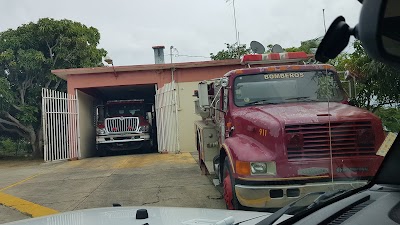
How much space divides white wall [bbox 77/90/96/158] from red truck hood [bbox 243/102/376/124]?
A: 12.3 m

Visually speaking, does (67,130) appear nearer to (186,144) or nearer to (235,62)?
(186,144)

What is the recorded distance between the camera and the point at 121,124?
17.8 meters

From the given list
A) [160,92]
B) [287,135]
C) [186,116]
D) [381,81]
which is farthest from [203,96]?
[186,116]

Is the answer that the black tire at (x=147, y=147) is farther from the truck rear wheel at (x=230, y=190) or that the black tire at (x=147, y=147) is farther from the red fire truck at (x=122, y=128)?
the truck rear wheel at (x=230, y=190)

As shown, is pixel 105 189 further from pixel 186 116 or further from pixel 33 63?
pixel 33 63

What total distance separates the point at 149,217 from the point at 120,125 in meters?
15.3

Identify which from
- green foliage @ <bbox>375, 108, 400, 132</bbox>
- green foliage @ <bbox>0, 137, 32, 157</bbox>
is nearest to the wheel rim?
green foliage @ <bbox>375, 108, 400, 132</bbox>

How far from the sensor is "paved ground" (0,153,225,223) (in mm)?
7199

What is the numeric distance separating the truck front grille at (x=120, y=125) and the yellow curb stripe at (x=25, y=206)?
9144 millimetres

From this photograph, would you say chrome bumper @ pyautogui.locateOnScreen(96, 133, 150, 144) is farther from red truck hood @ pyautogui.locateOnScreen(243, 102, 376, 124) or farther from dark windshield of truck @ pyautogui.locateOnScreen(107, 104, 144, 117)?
red truck hood @ pyautogui.locateOnScreen(243, 102, 376, 124)

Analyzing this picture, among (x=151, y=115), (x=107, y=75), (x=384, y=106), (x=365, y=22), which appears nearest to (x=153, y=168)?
(x=107, y=75)

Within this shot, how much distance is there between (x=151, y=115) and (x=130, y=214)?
16577 millimetres

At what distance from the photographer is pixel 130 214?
2.82 meters

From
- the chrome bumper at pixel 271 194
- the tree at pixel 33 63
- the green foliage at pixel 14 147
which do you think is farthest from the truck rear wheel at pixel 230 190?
the green foliage at pixel 14 147
